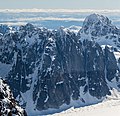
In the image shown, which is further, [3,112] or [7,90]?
[7,90]

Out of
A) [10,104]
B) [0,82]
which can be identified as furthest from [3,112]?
[0,82]

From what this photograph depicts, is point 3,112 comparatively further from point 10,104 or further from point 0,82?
point 0,82

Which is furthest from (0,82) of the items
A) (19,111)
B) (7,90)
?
(19,111)

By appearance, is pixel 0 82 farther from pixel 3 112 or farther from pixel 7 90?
pixel 3 112

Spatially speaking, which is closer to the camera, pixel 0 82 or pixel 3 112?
pixel 3 112

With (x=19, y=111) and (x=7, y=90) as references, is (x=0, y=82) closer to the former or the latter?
(x=7, y=90)
